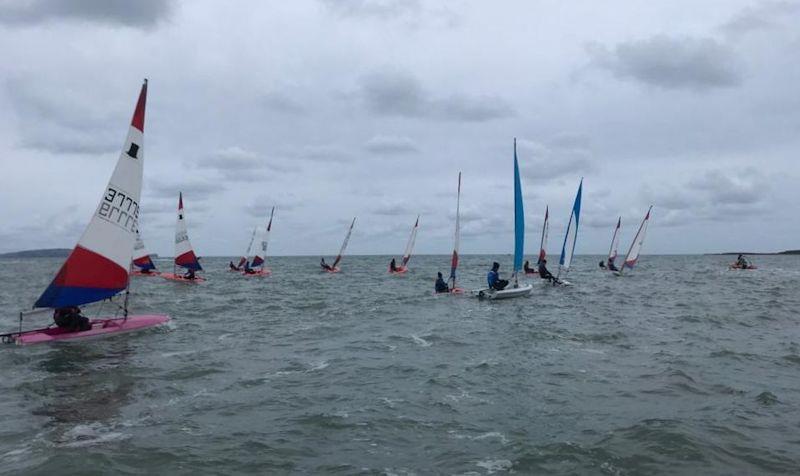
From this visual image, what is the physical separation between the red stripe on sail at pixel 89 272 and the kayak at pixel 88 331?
1.22 meters

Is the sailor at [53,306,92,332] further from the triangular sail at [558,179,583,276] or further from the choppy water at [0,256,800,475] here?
the triangular sail at [558,179,583,276]

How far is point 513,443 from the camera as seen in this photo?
8.78m

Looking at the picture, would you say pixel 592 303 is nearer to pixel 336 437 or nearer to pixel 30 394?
pixel 336 437

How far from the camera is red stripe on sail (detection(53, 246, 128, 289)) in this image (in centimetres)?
1616

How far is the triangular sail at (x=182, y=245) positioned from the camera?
44.3 meters

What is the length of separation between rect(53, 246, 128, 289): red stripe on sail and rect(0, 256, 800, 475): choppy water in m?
1.79

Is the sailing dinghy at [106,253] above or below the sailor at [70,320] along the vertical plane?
above

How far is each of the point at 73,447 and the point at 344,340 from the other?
10749 mm

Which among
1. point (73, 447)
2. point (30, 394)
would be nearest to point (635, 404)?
point (73, 447)

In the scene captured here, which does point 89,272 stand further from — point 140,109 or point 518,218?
point 518,218

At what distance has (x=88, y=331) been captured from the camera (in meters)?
16.7

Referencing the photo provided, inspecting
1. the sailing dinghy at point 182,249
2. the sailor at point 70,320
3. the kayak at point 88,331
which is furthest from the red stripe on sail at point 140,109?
the sailing dinghy at point 182,249

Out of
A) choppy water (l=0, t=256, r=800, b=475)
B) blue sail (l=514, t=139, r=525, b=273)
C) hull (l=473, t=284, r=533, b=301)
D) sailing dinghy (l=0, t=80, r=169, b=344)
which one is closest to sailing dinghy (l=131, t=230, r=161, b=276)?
choppy water (l=0, t=256, r=800, b=475)

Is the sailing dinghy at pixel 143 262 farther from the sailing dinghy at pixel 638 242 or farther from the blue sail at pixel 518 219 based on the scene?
the sailing dinghy at pixel 638 242
